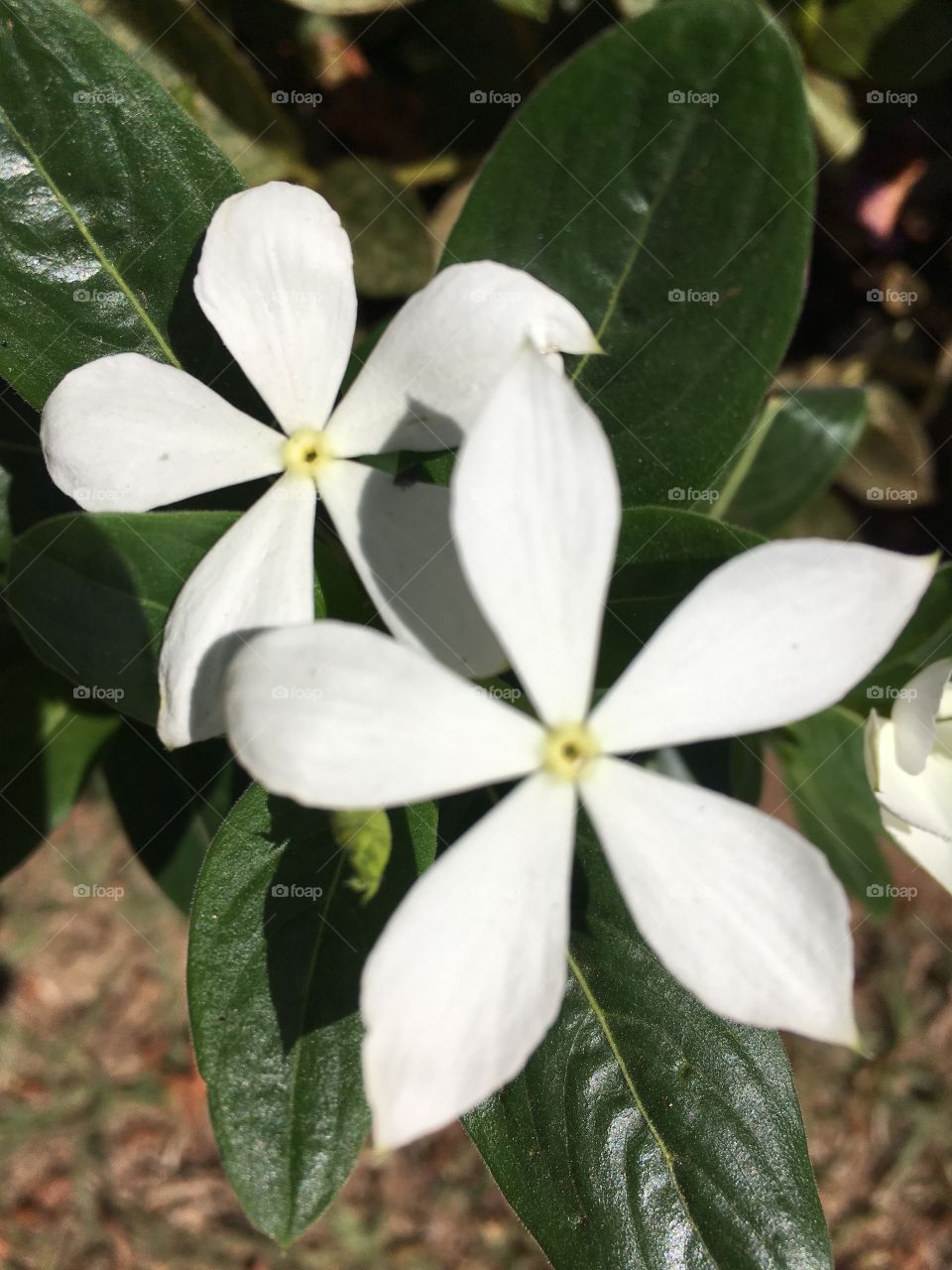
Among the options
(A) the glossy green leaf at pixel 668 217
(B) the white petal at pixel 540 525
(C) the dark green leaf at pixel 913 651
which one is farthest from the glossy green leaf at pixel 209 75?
(C) the dark green leaf at pixel 913 651

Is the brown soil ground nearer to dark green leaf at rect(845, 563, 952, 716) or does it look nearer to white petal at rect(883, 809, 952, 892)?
dark green leaf at rect(845, 563, 952, 716)

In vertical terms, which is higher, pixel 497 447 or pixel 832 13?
pixel 832 13

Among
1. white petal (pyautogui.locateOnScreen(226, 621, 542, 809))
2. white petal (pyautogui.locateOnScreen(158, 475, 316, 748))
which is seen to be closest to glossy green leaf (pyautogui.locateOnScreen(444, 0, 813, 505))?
white petal (pyautogui.locateOnScreen(158, 475, 316, 748))

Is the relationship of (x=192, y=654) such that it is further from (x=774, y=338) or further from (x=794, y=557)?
(x=774, y=338)

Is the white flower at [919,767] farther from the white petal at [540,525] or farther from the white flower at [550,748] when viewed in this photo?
the white petal at [540,525]

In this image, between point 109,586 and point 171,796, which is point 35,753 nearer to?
point 171,796

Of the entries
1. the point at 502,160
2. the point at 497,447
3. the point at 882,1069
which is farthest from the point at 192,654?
the point at 882,1069
